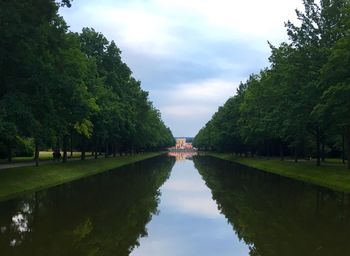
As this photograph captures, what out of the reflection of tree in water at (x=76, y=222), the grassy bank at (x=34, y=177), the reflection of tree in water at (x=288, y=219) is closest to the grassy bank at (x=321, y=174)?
the reflection of tree in water at (x=288, y=219)

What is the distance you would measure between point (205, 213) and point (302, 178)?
81.3 ft

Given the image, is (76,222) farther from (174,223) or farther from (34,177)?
(34,177)

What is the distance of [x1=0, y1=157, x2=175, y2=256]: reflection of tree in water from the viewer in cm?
1551

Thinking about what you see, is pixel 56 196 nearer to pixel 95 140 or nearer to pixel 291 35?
pixel 291 35

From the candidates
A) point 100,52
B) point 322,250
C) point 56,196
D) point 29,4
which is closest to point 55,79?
point 29,4

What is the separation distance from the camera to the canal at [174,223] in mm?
15571

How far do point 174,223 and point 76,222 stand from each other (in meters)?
4.16

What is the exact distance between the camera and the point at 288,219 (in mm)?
21891

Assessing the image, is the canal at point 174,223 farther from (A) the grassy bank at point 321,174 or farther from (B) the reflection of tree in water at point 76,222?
(A) the grassy bank at point 321,174

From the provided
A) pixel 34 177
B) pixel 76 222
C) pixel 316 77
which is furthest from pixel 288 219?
pixel 316 77

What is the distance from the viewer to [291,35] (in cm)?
5253

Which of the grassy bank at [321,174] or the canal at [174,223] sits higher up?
the grassy bank at [321,174]

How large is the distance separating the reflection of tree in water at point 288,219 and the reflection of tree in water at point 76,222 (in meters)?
4.20

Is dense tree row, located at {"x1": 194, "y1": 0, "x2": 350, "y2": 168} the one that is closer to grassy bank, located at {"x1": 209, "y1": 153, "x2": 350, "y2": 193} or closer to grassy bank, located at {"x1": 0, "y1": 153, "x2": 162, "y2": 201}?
grassy bank, located at {"x1": 209, "y1": 153, "x2": 350, "y2": 193}
